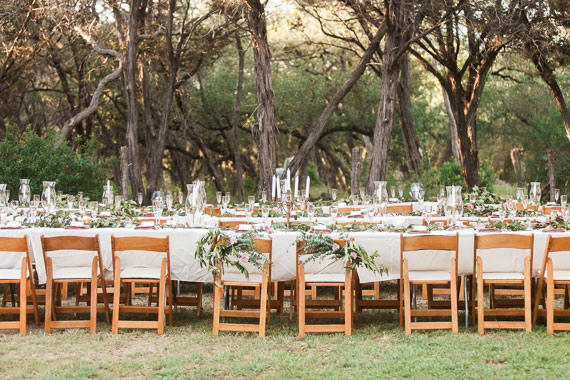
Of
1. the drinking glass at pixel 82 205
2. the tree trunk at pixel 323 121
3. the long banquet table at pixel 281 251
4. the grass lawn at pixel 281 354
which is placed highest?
the tree trunk at pixel 323 121

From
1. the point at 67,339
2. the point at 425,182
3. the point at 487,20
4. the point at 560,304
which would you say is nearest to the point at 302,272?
the point at 67,339

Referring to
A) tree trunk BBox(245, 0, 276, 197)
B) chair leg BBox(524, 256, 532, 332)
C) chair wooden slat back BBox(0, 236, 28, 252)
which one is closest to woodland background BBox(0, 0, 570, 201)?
tree trunk BBox(245, 0, 276, 197)

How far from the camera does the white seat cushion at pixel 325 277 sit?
7.18 meters

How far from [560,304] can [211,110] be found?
812 inches

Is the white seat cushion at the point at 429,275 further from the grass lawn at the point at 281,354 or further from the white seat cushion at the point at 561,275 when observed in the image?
the white seat cushion at the point at 561,275

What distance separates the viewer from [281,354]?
646 cm

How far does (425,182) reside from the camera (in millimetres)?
21938

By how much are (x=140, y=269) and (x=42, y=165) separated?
38.7ft

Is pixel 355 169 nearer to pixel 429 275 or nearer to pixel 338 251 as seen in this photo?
pixel 429 275

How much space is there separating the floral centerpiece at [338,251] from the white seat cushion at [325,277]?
0.16 metres

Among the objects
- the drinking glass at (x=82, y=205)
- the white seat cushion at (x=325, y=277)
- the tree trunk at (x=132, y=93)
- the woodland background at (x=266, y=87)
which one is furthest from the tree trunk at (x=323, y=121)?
the white seat cushion at (x=325, y=277)

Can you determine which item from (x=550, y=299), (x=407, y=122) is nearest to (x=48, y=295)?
(x=550, y=299)

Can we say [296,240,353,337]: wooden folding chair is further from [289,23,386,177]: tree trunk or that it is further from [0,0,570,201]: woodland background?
A: [289,23,386,177]: tree trunk

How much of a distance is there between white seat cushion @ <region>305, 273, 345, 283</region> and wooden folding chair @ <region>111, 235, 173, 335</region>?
1344mm
